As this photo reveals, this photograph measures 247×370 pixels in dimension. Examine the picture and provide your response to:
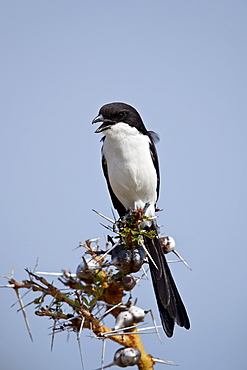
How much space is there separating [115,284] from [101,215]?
673 mm

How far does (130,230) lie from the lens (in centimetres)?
254

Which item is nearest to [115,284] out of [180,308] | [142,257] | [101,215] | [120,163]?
[142,257]

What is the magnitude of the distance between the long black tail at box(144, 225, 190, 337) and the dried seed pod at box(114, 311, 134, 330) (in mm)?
1400

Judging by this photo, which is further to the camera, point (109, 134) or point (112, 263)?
point (109, 134)

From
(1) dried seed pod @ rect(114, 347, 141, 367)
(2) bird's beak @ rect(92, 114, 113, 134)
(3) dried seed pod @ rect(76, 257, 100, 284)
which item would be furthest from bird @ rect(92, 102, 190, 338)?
(1) dried seed pod @ rect(114, 347, 141, 367)

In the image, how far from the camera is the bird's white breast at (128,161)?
4.27m

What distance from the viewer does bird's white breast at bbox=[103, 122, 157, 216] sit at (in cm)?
427

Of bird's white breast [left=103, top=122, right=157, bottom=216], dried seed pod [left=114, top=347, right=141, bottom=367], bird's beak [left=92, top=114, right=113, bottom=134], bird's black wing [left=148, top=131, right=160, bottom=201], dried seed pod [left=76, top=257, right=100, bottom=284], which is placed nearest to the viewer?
dried seed pod [left=114, top=347, right=141, bottom=367]

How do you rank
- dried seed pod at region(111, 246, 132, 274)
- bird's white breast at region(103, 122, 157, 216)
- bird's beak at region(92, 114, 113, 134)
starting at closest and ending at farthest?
dried seed pod at region(111, 246, 132, 274) → bird's beak at region(92, 114, 113, 134) → bird's white breast at region(103, 122, 157, 216)

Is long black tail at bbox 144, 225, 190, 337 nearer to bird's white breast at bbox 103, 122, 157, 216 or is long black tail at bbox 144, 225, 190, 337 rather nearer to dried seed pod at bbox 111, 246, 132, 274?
bird's white breast at bbox 103, 122, 157, 216

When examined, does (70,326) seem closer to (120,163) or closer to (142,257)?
(142,257)

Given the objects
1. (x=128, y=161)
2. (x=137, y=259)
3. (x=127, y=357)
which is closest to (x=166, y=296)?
(x=128, y=161)

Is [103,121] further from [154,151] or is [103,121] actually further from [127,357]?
[127,357]

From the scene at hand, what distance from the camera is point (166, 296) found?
3.75 m
